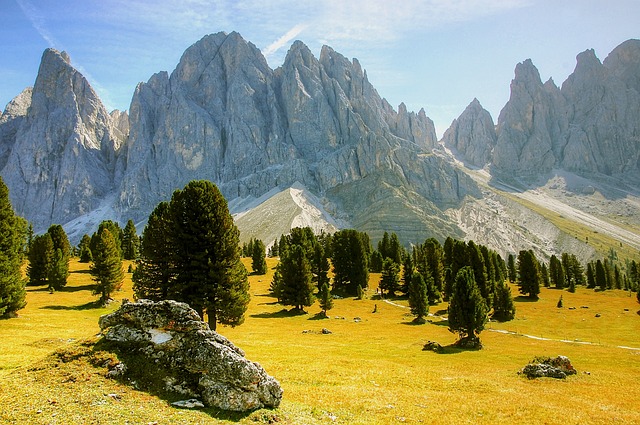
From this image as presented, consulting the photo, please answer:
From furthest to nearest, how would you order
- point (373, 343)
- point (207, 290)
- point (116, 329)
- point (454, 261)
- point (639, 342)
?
point (454, 261)
point (639, 342)
point (373, 343)
point (207, 290)
point (116, 329)

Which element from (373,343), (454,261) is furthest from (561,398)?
(454,261)

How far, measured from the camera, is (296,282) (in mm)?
75938

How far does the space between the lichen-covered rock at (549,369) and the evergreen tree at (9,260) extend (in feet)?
158

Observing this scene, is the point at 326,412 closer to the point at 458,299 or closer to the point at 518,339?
the point at 458,299

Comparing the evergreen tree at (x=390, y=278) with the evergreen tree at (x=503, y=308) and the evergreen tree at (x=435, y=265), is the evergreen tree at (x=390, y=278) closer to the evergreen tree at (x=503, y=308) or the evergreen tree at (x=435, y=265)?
the evergreen tree at (x=435, y=265)

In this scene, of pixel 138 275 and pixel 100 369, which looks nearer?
pixel 100 369

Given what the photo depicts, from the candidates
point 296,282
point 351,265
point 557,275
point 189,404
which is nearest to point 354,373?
point 189,404

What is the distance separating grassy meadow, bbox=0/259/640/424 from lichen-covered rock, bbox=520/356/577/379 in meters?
0.91

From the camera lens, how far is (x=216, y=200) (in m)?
35.2

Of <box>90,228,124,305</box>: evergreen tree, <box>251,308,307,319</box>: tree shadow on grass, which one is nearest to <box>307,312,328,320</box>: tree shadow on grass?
<box>251,308,307,319</box>: tree shadow on grass

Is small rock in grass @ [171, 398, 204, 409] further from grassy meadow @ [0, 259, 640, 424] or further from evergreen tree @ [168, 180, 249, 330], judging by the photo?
evergreen tree @ [168, 180, 249, 330]

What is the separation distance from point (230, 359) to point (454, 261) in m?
82.8

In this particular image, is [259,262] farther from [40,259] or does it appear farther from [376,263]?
[40,259]

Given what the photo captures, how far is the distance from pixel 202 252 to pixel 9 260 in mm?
21946
